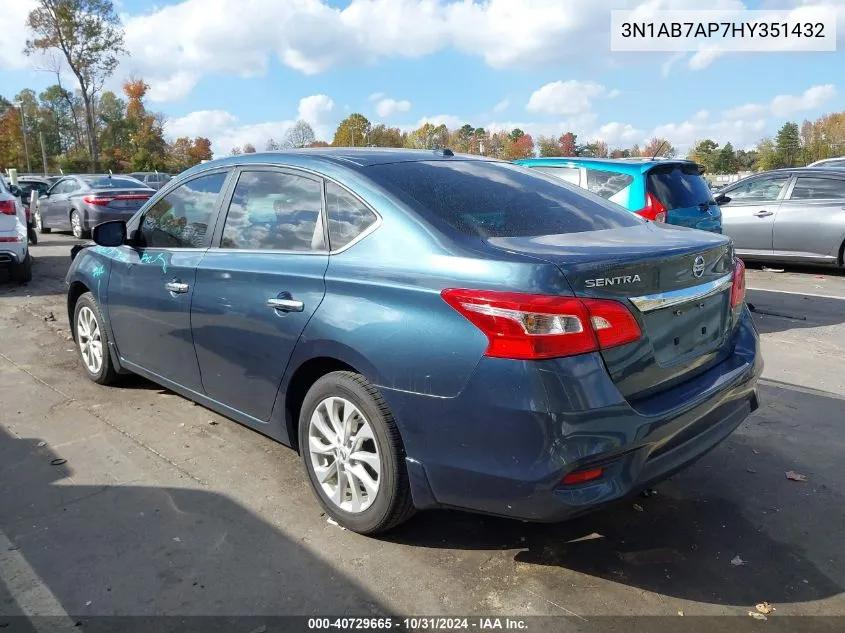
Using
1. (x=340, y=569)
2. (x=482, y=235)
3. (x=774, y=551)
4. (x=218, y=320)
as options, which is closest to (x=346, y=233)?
(x=482, y=235)

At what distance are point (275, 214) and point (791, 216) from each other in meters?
9.39

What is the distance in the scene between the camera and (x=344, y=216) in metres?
3.07

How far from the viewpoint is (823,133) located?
6588 centimetres

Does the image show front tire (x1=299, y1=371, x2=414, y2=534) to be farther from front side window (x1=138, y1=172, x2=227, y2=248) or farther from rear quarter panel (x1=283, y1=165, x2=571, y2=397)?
front side window (x1=138, y1=172, x2=227, y2=248)

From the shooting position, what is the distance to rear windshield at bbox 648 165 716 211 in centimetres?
669

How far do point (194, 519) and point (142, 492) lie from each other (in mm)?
439

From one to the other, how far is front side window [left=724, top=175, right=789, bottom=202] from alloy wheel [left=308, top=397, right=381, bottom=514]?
9.46 meters

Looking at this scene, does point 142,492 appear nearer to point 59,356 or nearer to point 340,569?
point 340,569

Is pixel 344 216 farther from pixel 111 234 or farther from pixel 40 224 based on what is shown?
pixel 40 224

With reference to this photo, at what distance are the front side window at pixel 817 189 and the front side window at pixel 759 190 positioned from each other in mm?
233

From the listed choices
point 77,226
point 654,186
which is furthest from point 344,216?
point 77,226

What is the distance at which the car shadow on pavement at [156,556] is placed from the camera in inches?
101

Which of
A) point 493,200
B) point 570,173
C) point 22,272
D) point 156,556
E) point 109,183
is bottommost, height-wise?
point 156,556

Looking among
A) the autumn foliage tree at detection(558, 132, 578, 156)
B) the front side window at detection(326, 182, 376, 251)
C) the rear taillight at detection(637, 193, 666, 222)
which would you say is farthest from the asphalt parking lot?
the autumn foliage tree at detection(558, 132, 578, 156)
